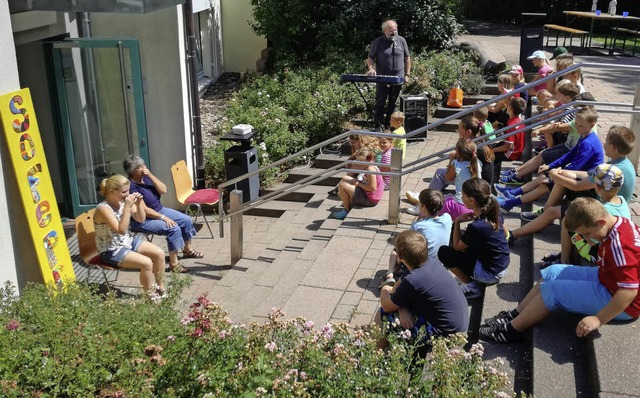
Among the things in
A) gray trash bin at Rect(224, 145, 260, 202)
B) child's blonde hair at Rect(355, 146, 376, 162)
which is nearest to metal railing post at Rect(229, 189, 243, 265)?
child's blonde hair at Rect(355, 146, 376, 162)

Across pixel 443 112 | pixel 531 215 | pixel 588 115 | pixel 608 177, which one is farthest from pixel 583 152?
pixel 443 112

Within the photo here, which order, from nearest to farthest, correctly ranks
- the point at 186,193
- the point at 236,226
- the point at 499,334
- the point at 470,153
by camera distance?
1. the point at 499,334
2. the point at 470,153
3. the point at 236,226
4. the point at 186,193

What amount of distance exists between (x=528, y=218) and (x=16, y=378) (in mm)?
4911

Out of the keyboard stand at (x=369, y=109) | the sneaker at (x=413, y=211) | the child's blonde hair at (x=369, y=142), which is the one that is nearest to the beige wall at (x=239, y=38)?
the keyboard stand at (x=369, y=109)

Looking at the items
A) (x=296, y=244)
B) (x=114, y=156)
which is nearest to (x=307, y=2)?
(x=114, y=156)

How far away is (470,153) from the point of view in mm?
6910

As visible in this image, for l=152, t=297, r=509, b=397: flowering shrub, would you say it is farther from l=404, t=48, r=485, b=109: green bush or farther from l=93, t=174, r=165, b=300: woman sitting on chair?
l=404, t=48, r=485, b=109: green bush

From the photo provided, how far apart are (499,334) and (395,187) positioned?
2.74 meters

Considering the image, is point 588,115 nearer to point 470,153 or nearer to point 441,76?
point 470,153

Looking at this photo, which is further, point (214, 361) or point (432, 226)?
point (432, 226)

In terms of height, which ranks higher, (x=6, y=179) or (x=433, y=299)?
(x=6, y=179)

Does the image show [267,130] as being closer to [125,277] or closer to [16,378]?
[125,277]

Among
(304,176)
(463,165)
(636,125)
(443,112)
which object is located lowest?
(304,176)

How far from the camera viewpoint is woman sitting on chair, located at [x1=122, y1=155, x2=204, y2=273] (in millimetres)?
7594
